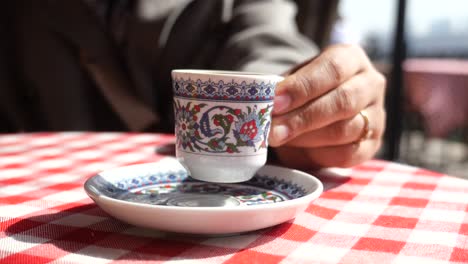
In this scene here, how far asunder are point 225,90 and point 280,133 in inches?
6.8

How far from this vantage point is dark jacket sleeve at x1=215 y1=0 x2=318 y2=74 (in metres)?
1.15

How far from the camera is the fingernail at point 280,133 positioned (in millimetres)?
668

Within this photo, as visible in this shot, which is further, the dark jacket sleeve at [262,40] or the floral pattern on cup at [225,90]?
the dark jacket sleeve at [262,40]

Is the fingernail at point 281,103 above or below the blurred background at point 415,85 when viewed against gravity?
above

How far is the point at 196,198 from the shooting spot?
22.7 inches

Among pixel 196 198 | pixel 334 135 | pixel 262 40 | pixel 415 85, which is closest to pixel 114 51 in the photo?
pixel 262 40

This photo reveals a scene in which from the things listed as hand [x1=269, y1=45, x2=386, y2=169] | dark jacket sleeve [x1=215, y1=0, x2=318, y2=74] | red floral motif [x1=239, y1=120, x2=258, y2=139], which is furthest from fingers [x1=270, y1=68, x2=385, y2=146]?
dark jacket sleeve [x1=215, y1=0, x2=318, y2=74]

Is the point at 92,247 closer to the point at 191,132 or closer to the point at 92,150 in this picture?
the point at 191,132

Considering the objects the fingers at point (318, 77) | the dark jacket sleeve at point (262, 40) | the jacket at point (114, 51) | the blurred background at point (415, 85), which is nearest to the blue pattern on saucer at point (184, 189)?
the fingers at point (318, 77)

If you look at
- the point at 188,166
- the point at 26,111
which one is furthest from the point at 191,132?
the point at 26,111

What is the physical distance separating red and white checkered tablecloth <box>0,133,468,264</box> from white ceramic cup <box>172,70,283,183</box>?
0.08 meters

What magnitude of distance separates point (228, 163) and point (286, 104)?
0.16 m

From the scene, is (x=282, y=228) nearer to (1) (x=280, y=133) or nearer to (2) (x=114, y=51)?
(1) (x=280, y=133)

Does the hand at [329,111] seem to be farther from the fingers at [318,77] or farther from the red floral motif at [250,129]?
the red floral motif at [250,129]
